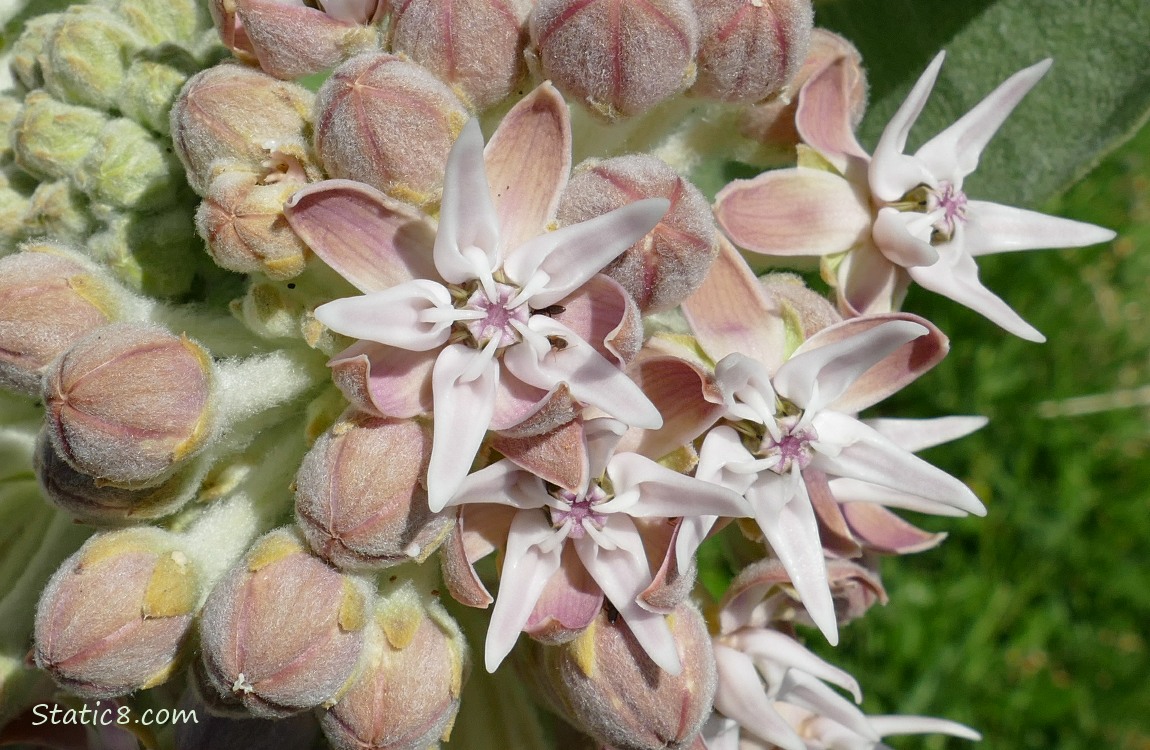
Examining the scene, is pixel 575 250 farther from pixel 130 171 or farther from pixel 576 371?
pixel 130 171

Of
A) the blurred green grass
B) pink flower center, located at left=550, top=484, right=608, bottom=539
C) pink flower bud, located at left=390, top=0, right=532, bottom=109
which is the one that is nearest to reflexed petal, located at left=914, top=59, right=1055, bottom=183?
pink flower bud, located at left=390, top=0, right=532, bottom=109

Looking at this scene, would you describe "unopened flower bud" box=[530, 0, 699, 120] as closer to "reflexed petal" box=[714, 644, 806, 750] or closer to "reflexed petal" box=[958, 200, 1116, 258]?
"reflexed petal" box=[958, 200, 1116, 258]

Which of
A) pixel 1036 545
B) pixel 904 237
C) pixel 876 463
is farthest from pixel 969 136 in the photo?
pixel 1036 545

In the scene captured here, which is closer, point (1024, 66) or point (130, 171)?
point (130, 171)

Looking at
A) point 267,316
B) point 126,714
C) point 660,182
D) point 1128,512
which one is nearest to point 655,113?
point 660,182

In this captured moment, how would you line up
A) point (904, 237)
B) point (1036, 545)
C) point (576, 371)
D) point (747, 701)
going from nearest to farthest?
point (576, 371) → point (904, 237) → point (747, 701) → point (1036, 545)

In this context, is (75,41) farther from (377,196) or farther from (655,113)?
(655,113)

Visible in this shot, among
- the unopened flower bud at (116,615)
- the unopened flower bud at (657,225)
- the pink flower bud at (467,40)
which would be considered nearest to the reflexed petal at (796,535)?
the unopened flower bud at (657,225)
